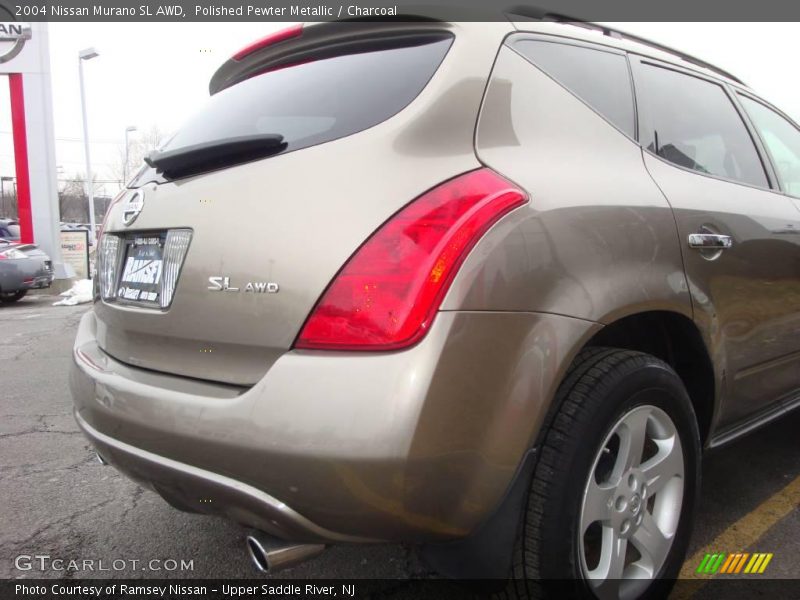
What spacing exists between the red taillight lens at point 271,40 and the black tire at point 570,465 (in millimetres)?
1375

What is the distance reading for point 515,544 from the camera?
58.2 inches

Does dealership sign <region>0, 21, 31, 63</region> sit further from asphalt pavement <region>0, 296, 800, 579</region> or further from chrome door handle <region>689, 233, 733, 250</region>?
chrome door handle <region>689, 233, 733, 250</region>

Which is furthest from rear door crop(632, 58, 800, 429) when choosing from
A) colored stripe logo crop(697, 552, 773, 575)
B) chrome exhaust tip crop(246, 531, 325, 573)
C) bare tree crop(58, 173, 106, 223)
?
bare tree crop(58, 173, 106, 223)

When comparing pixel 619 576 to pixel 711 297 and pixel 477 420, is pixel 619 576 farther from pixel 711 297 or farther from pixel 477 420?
pixel 711 297

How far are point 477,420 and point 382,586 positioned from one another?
Answer: 3.36ft

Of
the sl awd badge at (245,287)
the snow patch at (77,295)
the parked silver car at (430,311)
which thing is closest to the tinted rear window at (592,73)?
the parked silver car at (430,311)

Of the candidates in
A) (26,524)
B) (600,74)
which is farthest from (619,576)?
(26,524)

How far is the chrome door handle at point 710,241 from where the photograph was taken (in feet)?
6.25

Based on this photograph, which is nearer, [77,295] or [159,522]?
[159,522]

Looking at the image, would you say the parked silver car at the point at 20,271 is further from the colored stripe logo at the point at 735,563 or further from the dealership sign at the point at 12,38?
the colored stripe logo at the point at 735,563
